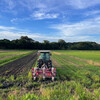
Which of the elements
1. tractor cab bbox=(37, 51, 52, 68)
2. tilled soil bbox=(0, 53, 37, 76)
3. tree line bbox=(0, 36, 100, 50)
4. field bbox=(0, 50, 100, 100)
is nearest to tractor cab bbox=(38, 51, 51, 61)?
tractor cab bbox=(37, 51, 52, 68)

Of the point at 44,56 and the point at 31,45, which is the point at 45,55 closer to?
the point at 44,56

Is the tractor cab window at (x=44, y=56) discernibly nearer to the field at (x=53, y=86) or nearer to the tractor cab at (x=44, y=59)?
the tractor cab at (x=44, y=59)

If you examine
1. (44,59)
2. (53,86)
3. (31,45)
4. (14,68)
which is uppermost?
(31,45)

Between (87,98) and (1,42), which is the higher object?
(1,42)

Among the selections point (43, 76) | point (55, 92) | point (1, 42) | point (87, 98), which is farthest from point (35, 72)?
point (1, 42)

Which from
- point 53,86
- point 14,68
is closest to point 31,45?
point 14,68

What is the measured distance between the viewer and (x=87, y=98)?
11.5 ft

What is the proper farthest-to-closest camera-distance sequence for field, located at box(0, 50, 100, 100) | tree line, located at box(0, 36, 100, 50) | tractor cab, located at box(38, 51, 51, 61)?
tree line, located at box(0, 36, 100, 50)
tractor cab, located at box(38, 51, 51, 61)
field, located at box(0, 50, 100, 100)

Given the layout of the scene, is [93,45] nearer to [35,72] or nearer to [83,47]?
[83,47]

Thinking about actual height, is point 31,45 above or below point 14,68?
above

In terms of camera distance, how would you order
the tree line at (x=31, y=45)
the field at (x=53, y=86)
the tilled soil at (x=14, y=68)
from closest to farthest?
the field at (x=53, y=86)
the tilled soil at (x=14, y=68)
the tree line at (x=31, y=45)

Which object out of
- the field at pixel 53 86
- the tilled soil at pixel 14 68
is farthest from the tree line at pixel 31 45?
the field at pixel 53 86

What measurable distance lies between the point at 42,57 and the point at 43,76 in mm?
2670

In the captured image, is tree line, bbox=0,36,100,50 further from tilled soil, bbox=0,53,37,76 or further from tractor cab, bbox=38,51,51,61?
tractor cab, bbox=38,51,51,61
